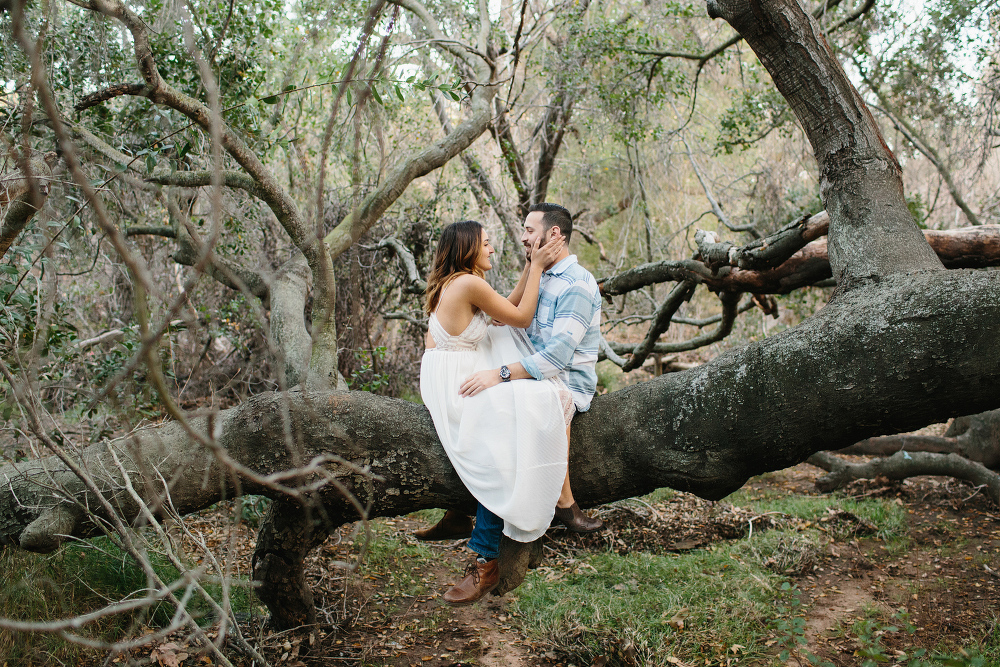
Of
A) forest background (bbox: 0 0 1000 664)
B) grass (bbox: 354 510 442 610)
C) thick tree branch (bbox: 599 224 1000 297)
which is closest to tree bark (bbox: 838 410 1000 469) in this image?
forest background (bbox: 0 0 1000 664)

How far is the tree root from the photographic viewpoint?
530cm

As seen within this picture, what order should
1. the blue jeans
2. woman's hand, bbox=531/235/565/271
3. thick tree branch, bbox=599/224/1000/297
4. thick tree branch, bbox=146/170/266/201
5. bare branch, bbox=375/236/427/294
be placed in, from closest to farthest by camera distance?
the blue jeans → woman's hand, bbox=531/235/565/271 → thick tree branch, bbox=599/224/1000/297 → thick tree branch, bbox=146/170/266/201 → bare branch, bbox=375/236/427/294

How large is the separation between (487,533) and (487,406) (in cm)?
54

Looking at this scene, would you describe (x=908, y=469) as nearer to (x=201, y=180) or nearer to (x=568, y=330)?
(x=568, y=330)

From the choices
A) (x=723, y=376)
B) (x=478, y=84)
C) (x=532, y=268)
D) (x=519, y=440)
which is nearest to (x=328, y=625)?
(x=519, y=440)

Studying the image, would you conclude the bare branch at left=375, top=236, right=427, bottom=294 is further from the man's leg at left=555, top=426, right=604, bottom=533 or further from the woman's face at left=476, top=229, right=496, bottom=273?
the man's leg at left=555, top=426, right=604, bottom=533

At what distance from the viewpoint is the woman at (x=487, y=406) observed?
2.56m

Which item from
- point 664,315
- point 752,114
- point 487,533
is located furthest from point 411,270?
point 752,114

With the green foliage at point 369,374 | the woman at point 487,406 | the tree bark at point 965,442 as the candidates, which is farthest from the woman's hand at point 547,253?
the tree bark at point 965,442

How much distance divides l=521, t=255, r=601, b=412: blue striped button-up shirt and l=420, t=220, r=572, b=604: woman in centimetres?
7

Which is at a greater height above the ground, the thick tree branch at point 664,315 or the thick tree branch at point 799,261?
the thick tree branch at point 799,261

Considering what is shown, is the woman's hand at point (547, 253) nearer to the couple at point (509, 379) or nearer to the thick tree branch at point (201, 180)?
the couple at point (509, 379)

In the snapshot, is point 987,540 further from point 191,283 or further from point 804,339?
point 191,283

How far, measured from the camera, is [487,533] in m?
2.78
